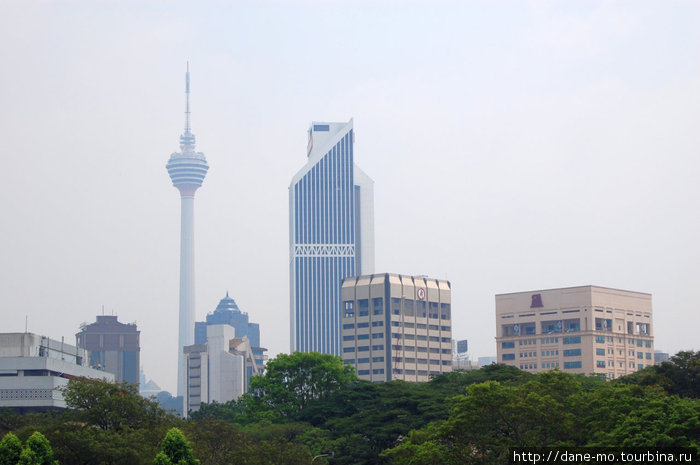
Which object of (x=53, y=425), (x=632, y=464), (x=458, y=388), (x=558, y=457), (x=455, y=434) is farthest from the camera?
(x=458, y=388)

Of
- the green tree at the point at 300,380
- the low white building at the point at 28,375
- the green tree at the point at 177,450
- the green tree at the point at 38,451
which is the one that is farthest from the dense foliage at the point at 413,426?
the low white building at the point at 28,375

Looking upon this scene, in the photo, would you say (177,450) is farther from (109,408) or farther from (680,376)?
(680,376)

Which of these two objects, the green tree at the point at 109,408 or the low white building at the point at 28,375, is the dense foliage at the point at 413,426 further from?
the low white building at the point at 28,375

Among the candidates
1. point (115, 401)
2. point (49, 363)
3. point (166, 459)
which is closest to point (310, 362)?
point (49, 363)

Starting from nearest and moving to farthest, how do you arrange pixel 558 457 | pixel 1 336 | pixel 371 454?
pixel 558 457 < pixel 371 454 < pixel 1 336

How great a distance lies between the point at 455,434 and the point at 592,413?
9.93 m

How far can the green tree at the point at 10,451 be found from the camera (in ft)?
248

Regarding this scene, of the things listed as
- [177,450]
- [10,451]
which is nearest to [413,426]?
[177,450]

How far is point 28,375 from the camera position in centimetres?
14125

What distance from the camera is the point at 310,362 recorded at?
134 meters

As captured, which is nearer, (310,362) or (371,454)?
(371,454)

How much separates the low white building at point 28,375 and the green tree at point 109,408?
41.8 metres

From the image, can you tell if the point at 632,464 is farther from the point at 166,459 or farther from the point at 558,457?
the point at 166,459

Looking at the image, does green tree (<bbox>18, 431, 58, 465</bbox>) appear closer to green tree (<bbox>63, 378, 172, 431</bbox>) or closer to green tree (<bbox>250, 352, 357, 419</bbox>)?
green tree (<bbox>63, 378, 172, 431</bbox>)
